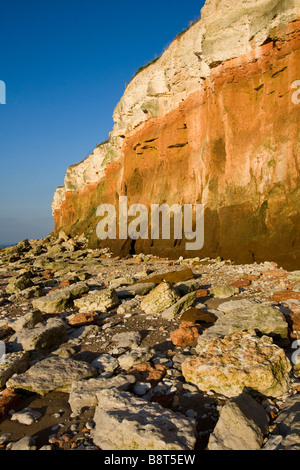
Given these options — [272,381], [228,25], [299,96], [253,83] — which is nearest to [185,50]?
[228,25]

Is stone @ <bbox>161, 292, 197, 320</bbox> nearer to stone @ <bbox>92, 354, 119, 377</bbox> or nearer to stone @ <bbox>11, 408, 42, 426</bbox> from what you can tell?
stone @ <bbox>92, 354, 119, 377</bbox>

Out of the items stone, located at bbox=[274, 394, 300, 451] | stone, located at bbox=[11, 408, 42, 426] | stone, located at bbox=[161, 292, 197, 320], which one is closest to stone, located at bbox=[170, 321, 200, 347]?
stone, located at bbox=[161, 292, 197, 320]

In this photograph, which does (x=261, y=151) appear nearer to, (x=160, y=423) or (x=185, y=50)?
(x=185, y=50)

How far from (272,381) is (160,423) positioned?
1.42 meters

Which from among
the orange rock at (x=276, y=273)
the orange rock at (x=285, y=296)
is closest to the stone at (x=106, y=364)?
the orange rock at (x=285, y=296)

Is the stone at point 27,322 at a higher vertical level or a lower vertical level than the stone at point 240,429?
lower

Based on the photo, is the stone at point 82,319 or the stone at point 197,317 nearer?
the stone at point 197,317

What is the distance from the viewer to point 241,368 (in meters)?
3.34

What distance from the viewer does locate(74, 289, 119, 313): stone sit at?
712 centimetres

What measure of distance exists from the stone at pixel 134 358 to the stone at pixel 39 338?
1.67 m

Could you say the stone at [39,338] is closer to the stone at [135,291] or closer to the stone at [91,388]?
the stone at [91,388]

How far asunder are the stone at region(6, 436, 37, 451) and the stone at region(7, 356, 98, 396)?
918 millimetres

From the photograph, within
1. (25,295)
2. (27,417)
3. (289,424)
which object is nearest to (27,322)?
(27,417)

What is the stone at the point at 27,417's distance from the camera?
3098mm
